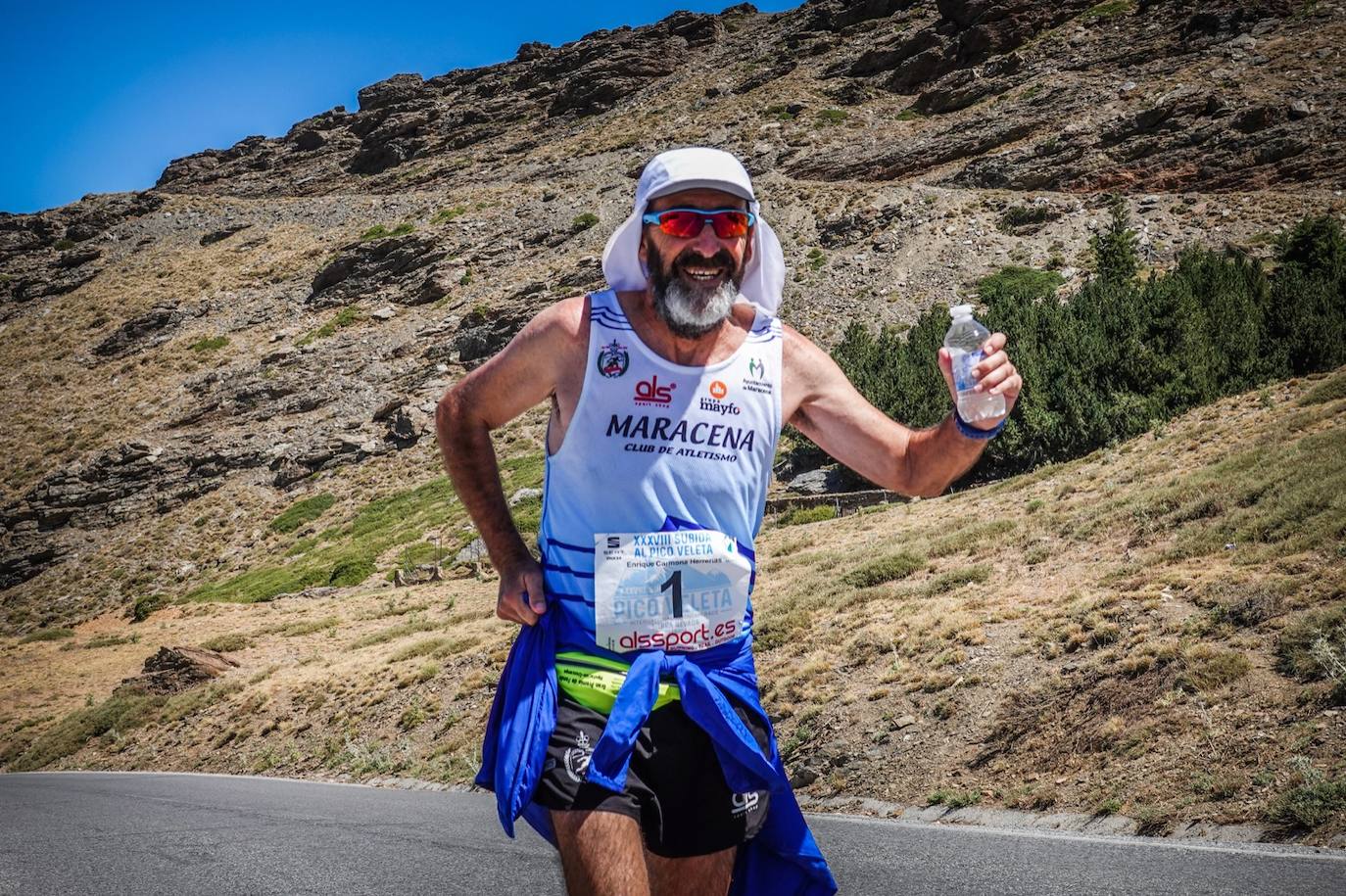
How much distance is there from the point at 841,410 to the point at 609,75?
127477mm

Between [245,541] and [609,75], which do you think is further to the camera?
[609,75]

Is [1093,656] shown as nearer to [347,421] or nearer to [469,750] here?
[469,750]

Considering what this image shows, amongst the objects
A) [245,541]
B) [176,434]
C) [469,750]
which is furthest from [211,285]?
[469,750]

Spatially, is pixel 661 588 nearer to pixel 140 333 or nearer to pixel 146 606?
pixel 146 606

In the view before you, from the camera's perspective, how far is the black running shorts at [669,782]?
8.10 feet

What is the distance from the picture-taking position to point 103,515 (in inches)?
2293

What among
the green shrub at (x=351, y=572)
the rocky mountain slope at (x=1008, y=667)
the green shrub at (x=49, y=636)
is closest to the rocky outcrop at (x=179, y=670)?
the rocky mountain slope at (x=1008, y=667)

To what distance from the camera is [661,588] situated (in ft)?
8.55

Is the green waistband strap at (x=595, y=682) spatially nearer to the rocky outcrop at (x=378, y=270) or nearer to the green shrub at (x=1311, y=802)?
the green shrub at (x=1311, y=802)

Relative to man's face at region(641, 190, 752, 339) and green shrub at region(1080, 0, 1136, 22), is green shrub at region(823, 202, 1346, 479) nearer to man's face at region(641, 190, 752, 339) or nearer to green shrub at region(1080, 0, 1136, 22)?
man's face at region(641, 190, 752, 339)

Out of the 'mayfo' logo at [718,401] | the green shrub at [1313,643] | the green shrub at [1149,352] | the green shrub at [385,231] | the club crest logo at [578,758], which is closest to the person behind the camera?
the club crest logo at [578,758]

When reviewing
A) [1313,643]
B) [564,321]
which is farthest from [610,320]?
[1313,643]

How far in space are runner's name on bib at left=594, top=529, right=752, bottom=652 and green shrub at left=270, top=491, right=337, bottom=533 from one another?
52.0m

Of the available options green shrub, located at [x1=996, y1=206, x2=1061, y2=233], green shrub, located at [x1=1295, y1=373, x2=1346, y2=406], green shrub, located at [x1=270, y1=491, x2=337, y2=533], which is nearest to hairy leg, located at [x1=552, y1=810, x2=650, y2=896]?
green shrub, located at [x1=1295, y1=373, x2=1346, y2=406]
